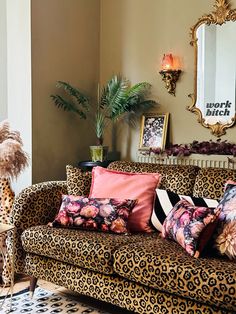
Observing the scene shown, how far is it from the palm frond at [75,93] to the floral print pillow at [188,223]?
1866 millimetres

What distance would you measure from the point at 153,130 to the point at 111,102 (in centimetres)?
Result: 47

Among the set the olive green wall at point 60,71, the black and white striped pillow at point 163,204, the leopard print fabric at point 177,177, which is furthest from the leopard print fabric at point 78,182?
the olive green wall at point 60,71

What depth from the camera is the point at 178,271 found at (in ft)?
6.64

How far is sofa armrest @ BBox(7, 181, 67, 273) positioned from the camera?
2744mm

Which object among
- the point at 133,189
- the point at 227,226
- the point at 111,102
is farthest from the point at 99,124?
the point at 227,226

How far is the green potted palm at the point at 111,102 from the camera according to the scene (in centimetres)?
395

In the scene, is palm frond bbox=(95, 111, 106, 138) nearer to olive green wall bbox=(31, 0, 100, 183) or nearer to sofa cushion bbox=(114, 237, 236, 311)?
olive green wall bbox=(31, 0, 100, 183)

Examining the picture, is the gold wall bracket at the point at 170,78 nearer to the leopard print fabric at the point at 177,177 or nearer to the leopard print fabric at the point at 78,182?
the leopard print fabric at the point at 177,177

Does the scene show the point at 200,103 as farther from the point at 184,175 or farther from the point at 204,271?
the point at 204,271

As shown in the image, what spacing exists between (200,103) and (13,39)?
179cm

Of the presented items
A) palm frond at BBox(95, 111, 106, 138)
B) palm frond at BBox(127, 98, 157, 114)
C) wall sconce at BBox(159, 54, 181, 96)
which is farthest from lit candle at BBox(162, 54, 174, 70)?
palm frond at BBox(95, 111, 106, 138)

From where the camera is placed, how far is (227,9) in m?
3.50

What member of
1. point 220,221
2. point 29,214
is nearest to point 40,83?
point 29,214

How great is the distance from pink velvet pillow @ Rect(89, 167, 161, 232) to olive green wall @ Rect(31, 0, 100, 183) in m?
1.11
